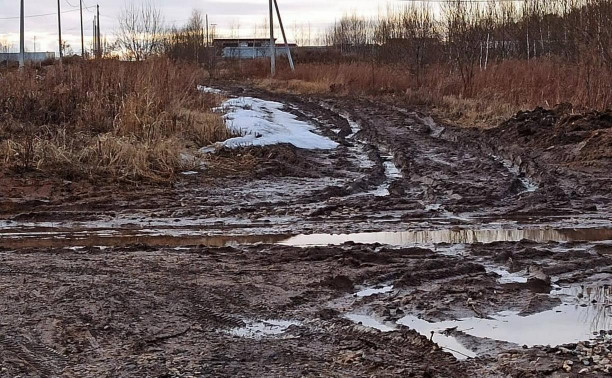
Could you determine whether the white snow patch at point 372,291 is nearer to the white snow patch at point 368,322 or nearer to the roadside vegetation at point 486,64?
the white snow patch at point 368,322

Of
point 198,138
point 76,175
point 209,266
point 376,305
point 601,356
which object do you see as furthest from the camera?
point 198,138

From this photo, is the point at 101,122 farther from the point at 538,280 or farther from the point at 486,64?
the point at 486,64

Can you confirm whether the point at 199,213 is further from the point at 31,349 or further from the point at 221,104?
the point at 221,104

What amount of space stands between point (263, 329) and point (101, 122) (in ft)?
32.1

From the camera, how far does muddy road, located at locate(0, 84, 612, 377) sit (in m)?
3.96

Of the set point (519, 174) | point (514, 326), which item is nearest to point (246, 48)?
point (519, 174)

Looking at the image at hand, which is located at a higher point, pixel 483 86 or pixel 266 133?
pixel 483 86

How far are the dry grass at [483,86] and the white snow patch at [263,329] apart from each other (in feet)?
44.5

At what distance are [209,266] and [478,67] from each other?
23.4 meters

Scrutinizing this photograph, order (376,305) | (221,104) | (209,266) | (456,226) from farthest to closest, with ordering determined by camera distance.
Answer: (221,104) → (456,226) → (209,266) → (376,305)

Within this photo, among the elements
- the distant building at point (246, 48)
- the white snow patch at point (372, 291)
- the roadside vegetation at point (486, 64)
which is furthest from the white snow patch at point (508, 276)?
the distant building at point (246, 48)

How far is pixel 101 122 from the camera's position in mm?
13359

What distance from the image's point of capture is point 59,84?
1471 cm

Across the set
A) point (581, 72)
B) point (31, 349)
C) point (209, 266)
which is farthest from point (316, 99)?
point (31, 349)
